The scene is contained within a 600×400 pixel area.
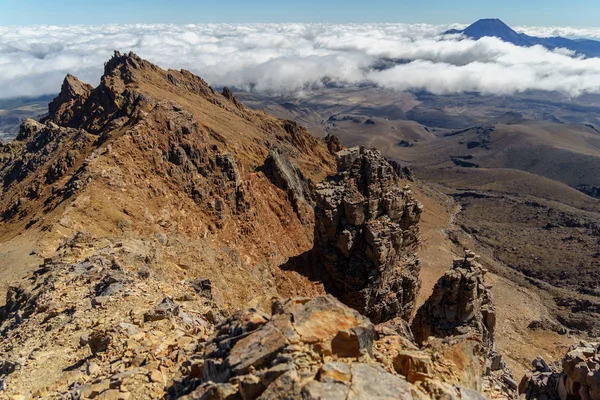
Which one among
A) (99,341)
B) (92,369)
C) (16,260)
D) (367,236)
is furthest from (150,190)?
(92,369)

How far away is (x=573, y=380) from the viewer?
18516 millimetres

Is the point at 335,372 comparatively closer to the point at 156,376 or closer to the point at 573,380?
the point at 156,376

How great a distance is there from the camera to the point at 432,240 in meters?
109

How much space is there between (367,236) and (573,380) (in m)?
24.7

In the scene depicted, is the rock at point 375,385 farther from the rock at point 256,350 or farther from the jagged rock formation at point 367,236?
the jagged rock formation at point 367,236

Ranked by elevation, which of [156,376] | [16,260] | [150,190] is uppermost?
[156,376]

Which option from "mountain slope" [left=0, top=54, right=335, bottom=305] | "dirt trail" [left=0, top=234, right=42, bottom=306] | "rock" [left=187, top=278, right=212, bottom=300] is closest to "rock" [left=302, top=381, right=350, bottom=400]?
"rock" [left=187, top=278, right=212, bottom=300]

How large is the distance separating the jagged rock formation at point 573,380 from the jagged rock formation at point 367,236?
2037 cm

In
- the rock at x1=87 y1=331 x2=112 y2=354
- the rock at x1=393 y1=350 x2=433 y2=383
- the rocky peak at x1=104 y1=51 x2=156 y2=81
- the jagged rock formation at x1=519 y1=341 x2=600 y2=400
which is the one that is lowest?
the jagged rock formation at x1=519 y1=341 x2=600 y2=400

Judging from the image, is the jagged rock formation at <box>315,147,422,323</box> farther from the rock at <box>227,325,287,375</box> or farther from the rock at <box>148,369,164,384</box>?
the rock at <box>227,325,287,375</box>

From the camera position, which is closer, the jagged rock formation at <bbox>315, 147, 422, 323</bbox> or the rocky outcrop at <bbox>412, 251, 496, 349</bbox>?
the rocky outcrop at <bbox>412, 251, 496, 349</bbox>

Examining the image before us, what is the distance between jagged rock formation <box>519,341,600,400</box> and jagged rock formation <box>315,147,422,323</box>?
20.4 m

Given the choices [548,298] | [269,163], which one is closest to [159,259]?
[269,163]

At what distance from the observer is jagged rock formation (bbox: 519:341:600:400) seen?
17641 millimetres
